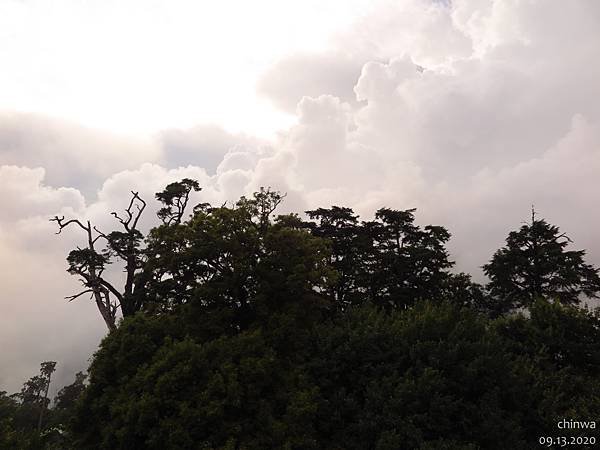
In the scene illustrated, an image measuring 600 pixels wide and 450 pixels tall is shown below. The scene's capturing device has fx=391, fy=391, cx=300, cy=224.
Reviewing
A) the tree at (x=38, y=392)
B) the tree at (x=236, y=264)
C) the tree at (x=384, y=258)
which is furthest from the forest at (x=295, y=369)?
the tree at (x=38, y=392)

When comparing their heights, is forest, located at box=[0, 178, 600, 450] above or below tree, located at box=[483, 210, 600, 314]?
below

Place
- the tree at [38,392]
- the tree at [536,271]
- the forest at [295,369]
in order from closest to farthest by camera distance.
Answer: the forest at [295,369] < the tree at [536,271] < the tree at [38,392]

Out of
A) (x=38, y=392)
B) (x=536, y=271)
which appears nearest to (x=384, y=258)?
(x=536, y=271)

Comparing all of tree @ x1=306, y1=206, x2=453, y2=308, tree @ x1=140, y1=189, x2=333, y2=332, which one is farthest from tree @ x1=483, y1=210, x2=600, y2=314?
tree @ x1=140, y1=189, x2=333, y2=332

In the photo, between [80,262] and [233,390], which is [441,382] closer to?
[233,390]

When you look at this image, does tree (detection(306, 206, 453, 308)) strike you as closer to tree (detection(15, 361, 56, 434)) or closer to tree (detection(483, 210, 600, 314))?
tree (detection(483, 210, 600, 314))

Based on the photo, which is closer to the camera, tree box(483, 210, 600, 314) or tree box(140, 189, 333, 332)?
tree box(140, 189, 333, 332)

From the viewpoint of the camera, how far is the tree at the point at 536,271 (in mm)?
33875

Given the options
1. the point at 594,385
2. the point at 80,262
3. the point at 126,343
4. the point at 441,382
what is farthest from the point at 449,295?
the point at 80,262

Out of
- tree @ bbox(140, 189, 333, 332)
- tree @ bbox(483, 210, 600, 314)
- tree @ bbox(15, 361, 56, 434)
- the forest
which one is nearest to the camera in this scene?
the forest

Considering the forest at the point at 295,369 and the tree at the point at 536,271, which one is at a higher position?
the tree at the point at 536,271

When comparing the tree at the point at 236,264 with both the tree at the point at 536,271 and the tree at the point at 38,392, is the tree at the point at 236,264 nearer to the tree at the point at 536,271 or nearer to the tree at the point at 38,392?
the tree at the point at 536,271

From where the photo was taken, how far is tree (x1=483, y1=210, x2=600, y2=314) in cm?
3388

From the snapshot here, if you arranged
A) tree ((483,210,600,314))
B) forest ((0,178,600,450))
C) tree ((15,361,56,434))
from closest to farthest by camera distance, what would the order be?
1. forest ((0,178,600,450))
2. tree ((483,210,600,314))
3. tree ((15,361,56,434))
